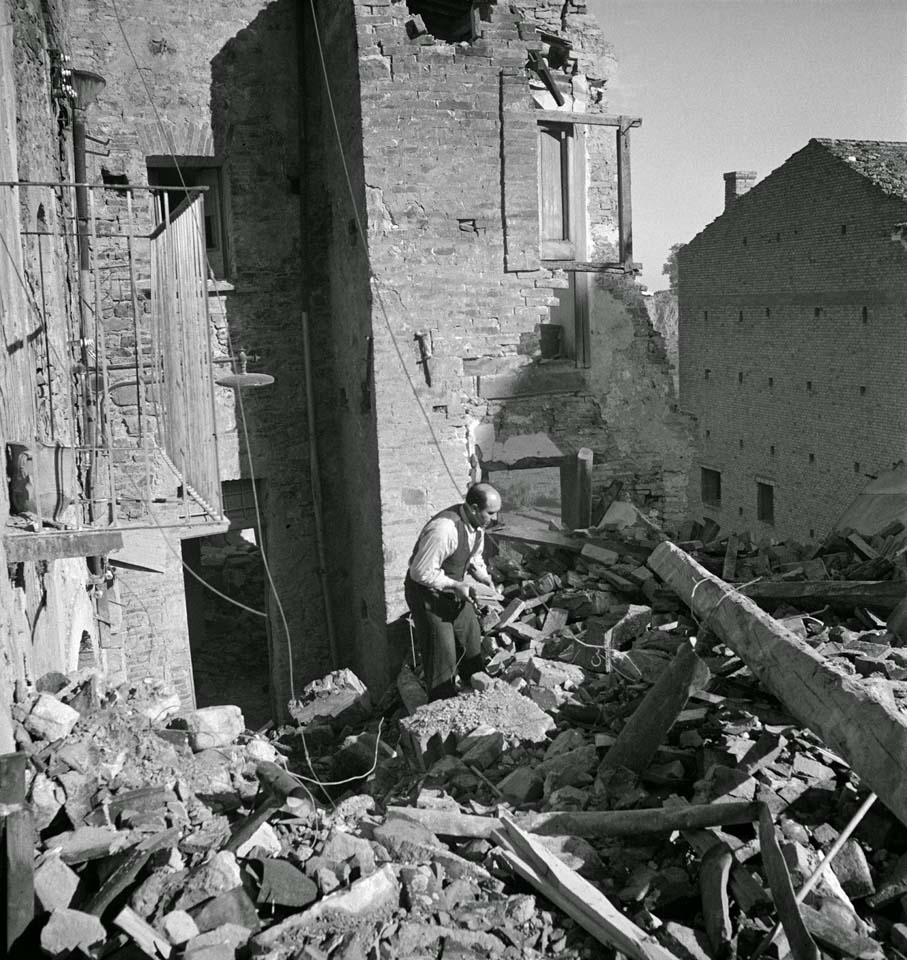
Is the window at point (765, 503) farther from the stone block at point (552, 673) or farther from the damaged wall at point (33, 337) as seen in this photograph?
the damaged wall at point (33, 337)

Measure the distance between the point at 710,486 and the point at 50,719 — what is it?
19985mm

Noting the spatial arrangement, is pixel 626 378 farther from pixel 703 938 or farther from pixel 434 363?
pixel 703 938

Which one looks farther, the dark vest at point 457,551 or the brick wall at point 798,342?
the brick wall at point 798,342

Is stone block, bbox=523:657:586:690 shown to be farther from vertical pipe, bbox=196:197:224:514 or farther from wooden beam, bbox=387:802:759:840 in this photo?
vertical pipe, bbox=196:197:224:514

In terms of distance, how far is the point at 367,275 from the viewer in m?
10.7

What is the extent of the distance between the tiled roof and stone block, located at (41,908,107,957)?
17.3m

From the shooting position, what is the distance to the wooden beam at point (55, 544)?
5645 mm

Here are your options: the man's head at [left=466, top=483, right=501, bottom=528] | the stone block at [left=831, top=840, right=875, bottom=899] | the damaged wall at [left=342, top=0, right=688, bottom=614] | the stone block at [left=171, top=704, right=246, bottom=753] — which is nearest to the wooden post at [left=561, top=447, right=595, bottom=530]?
the damaged wall at [left=342, top=0, right=688, bottom=614]

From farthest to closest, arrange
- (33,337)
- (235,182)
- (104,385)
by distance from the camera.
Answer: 1. (235,182)
2. (33,337)
3. (104,385)

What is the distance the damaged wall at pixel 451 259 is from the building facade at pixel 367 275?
0.08 feet

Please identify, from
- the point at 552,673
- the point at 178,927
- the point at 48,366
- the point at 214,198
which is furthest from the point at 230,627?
the point at 178,927

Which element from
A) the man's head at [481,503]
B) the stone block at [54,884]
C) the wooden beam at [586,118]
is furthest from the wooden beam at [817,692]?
the wooden beam at [586,118]

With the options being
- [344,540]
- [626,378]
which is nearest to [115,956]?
[344,540]

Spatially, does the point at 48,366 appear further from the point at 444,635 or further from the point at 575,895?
the point at 575,895
